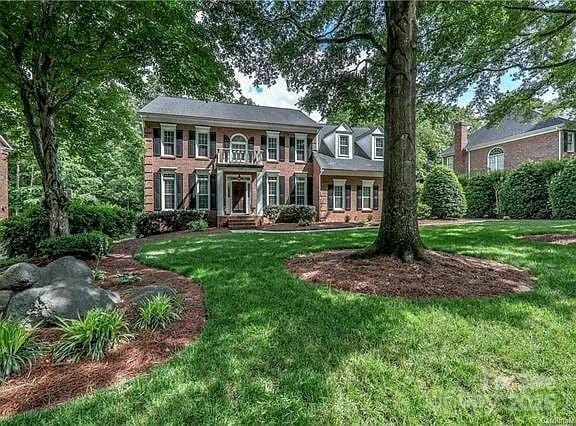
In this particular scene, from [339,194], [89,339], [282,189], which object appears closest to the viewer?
[89,339]

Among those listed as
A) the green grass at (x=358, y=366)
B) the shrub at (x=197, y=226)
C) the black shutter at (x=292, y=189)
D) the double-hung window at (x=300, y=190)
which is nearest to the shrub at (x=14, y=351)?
the green grass at (x=358, y=366)

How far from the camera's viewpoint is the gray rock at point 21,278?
13.6 ft

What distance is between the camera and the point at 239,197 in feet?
64.7

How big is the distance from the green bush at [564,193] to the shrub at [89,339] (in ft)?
65.9

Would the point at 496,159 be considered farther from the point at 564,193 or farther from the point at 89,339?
the point at 89,339

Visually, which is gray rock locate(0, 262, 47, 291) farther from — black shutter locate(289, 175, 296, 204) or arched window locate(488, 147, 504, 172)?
arched window locate(488, 147, 504, 172)

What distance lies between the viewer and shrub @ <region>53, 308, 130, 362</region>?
3.01 m

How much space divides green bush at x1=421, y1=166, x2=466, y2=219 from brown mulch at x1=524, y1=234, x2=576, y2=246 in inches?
371

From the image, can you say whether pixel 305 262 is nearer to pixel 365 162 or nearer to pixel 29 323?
pixel 29 323

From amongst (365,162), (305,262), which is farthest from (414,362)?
(365,162)

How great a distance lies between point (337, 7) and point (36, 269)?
26.8ft

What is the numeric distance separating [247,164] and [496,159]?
20.4 m

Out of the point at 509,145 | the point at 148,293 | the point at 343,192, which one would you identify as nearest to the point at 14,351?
the point at 148,293

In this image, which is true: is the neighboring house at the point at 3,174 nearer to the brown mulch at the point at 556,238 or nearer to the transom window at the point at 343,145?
the transom window at the point at 343,145
